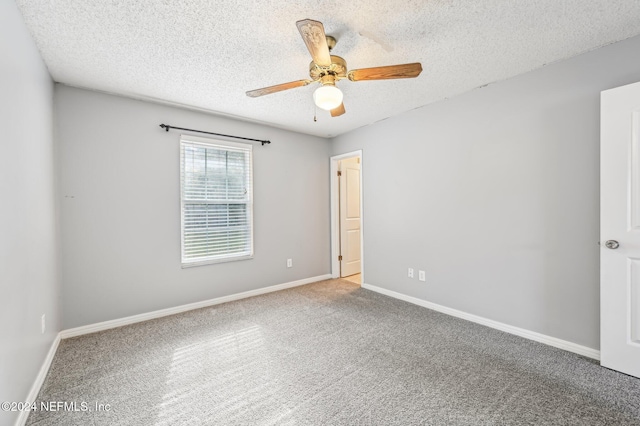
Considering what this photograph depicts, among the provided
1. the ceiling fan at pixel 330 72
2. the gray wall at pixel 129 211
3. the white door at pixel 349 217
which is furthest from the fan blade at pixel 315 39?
the white door at pixel 349 217

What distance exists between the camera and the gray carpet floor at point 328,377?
161 cm

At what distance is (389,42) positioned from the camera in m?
2.04

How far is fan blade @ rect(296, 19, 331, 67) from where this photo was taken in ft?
4.61

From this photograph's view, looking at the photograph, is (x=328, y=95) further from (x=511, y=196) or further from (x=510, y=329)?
(x=510, y=329)

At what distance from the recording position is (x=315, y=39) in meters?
1.54

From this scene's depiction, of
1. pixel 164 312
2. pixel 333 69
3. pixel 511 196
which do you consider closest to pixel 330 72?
pixel 333 69

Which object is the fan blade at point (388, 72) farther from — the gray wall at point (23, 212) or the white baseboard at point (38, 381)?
the white baseboard at point (38, 381)

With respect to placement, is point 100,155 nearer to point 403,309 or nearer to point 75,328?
point 75,328

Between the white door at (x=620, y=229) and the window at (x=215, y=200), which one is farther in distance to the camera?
the window at (x=215, y=200)

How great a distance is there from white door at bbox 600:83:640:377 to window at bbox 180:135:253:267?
3.57 metres

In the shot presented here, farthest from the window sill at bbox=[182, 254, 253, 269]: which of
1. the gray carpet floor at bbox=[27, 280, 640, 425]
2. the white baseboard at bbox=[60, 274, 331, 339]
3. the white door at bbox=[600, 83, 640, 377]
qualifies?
the white door at bbox=[600, 83, 640, 377]

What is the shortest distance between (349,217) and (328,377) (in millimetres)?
3164

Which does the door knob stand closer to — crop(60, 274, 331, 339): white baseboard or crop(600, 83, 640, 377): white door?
crop(600, 83, 640, 377): white door

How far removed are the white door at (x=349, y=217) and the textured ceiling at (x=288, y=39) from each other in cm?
205
